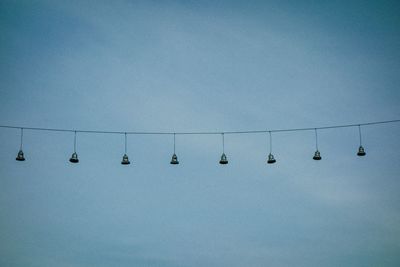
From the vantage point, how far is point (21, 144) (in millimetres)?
23500

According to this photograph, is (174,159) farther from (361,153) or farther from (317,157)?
(361,153)

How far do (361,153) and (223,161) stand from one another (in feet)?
15.4

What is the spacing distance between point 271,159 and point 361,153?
3.04 meters

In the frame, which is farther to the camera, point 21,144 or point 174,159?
point 21,144

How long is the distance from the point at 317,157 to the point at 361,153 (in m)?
1.48

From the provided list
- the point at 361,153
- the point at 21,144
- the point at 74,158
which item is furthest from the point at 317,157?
the point at 21,144

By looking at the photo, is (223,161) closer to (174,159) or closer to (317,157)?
(174,159)

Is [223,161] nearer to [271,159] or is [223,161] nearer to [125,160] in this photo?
[271,159]

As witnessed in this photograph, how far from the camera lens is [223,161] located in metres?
17.7

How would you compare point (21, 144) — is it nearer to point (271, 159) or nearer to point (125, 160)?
point (125, 160)

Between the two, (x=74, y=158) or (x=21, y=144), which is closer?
(x=74, y=158)

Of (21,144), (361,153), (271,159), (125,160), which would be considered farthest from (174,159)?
(21,144)

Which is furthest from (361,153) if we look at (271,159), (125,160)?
(125,160)

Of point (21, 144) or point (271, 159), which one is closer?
point (271, 159)
